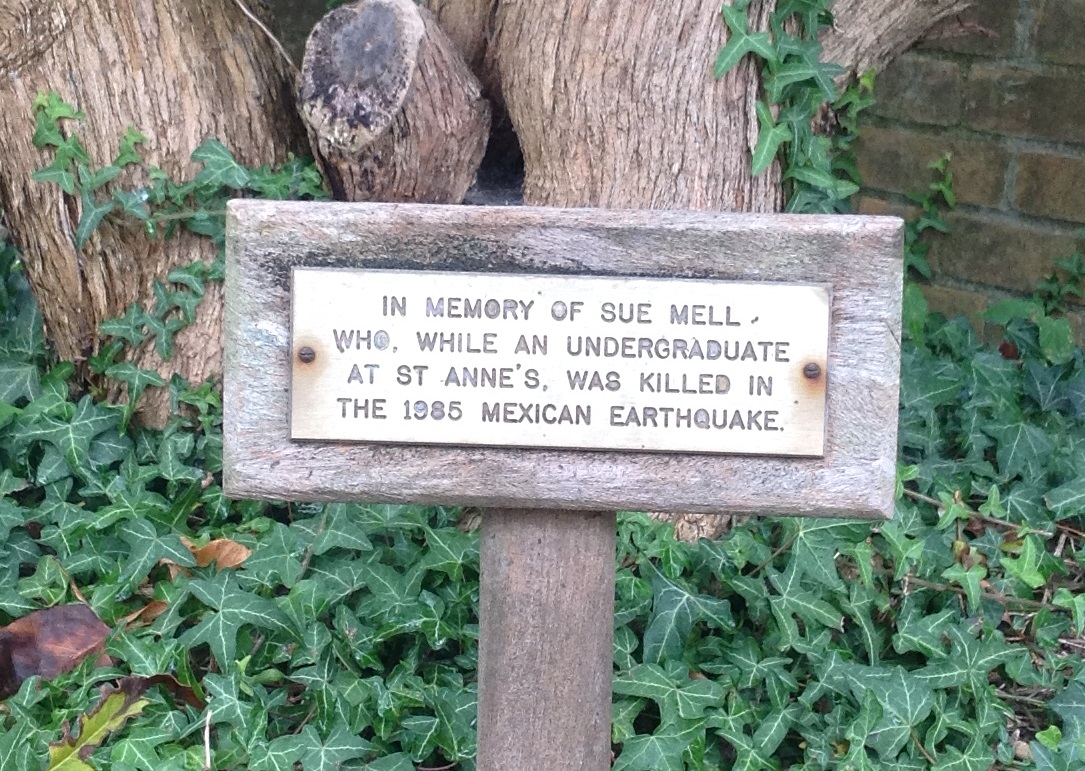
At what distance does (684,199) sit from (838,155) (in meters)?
0.97

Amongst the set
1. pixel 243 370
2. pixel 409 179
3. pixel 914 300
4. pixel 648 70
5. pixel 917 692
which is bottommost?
pixel 917 692

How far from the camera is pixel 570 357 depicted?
142 centimetres

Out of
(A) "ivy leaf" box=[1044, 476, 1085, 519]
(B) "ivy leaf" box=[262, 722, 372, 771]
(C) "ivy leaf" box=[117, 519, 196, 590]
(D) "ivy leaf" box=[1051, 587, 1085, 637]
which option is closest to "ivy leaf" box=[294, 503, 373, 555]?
(C) "ivy leaf" box=[117, 519, 196, 590]

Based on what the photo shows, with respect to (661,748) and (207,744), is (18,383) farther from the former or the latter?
(661,748)

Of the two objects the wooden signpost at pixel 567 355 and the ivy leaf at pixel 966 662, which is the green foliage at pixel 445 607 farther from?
the wooden signpost at pixel 567 355

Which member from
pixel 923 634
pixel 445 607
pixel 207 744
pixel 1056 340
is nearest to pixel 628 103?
pixel 445 607

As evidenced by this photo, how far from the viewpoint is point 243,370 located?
1.46 meters

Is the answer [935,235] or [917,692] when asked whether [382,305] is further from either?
[935,235]

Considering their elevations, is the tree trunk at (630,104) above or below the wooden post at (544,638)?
above

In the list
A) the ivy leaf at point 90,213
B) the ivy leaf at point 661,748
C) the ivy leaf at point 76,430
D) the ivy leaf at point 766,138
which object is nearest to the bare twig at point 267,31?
the ivy leaf at point 90,213

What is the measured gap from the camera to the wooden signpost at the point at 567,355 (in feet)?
4.65

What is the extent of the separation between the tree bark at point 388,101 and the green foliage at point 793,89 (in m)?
0.50

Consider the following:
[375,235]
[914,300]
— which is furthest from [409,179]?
[914,300]

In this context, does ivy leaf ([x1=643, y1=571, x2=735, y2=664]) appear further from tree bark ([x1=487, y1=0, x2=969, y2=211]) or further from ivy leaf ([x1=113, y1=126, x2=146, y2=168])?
ivy leaf ([x1=113, y1=126, x2=146, y2=168])
